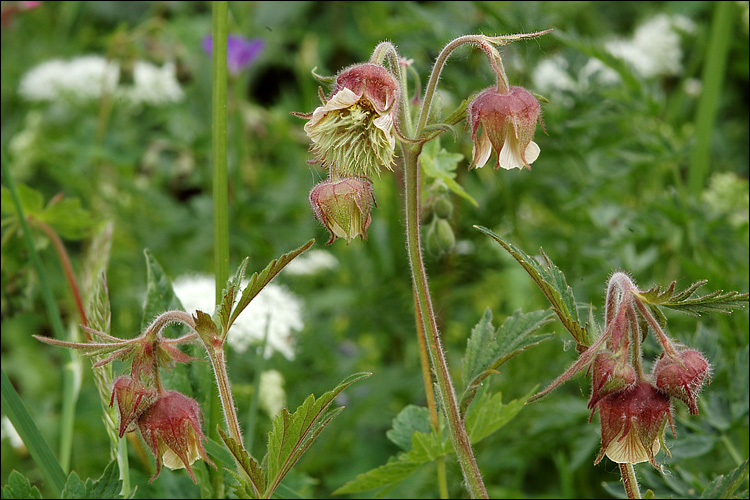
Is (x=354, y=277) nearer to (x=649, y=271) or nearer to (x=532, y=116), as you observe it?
(x=649, y=271)

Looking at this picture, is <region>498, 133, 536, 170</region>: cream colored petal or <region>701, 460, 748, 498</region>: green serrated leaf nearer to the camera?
<region>498, 133, 536, 170</region>: cream colored petal

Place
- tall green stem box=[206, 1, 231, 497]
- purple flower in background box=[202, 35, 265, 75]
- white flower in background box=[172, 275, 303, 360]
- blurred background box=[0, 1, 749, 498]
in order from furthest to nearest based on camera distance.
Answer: purple flower in background box=[202, 35, 265, 75] → white flower in background box=[172, 275, 303, 360] → blurred background box=[0, 1, 749, 498] → tall green stem box=[206, 1, 231, 497]

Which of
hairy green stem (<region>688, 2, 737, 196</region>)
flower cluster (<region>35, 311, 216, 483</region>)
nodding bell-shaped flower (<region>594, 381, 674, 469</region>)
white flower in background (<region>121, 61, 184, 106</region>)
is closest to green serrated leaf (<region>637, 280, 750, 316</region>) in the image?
nodding bell-shaped flower (<region>594, 381, 674, 469</region>)

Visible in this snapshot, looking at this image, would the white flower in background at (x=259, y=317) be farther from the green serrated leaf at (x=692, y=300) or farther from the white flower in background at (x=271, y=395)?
the green serrated leaf at (x=692, y=300)

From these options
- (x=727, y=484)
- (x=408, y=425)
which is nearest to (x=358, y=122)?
(x=408, y=425)

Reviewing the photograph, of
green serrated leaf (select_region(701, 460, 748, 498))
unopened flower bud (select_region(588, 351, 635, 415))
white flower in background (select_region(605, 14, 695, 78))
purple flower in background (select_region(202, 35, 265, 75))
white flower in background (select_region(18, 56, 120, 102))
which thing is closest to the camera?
unopened flower bud (select_region(588, 351, 635, 415))

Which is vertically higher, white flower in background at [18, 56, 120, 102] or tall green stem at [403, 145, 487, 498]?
white flower in background at [18, 56, 120, 102]

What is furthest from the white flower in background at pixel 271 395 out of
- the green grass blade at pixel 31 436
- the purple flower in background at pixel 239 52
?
the purple flower in background at pixel 239 52

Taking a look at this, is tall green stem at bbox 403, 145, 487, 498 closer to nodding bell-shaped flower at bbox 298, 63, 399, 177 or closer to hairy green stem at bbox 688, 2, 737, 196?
nodding bell-shaped flower at bbox 298, 63, 399, 177
